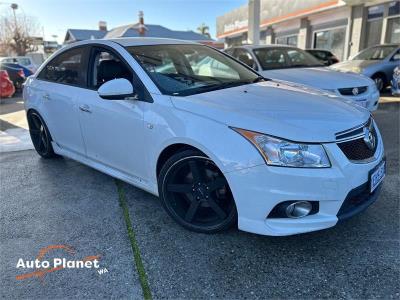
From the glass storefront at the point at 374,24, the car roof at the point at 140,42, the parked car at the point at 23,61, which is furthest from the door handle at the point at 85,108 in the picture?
the parked car at the point at 23,61

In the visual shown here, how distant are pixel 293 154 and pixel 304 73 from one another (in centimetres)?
427

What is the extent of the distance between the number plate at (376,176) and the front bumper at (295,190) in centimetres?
9

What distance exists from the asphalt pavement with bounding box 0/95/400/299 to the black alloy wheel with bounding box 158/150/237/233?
0.14 meters

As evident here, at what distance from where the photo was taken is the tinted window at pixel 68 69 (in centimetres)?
375

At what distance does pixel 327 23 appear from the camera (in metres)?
16.9

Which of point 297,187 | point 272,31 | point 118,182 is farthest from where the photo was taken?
point 272,31

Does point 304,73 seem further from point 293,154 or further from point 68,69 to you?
point 293,154

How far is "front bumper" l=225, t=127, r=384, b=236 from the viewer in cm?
222

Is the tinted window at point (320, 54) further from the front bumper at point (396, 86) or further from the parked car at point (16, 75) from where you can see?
the parked car at point (16, 75)

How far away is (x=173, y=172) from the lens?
2.78 m

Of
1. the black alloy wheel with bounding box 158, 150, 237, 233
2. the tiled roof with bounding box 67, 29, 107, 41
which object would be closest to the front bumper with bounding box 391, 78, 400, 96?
the black alloy wheel with bounding box 158, 150, 237, 233

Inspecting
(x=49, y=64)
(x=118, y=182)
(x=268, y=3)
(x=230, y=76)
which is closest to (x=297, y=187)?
(x=230, y=76)

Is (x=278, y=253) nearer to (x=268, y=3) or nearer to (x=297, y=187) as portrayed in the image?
(x=297, y=187)

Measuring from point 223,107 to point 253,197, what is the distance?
703 millimetres
